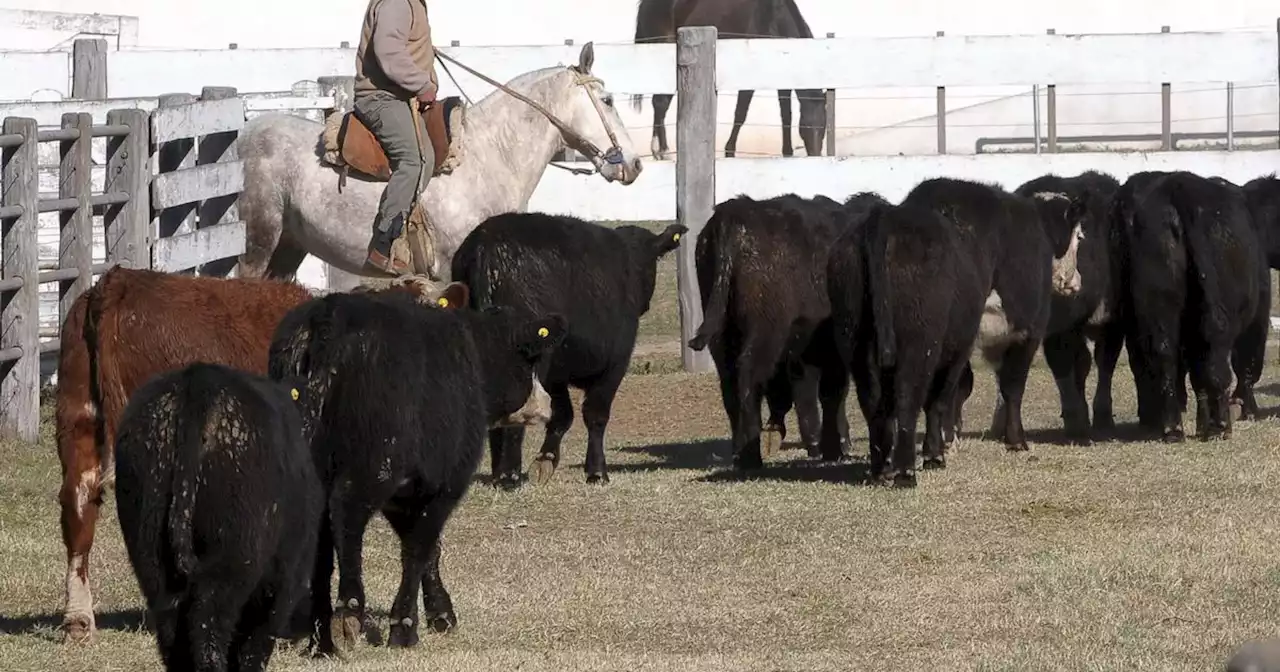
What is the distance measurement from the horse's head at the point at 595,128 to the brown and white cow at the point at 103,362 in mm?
6464

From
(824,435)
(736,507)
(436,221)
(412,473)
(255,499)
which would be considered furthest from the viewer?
(436,221)

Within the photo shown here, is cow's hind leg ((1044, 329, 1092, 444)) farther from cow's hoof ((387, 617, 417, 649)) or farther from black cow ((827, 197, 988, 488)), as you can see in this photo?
cow's hoof ((387, 617, 417, 649))

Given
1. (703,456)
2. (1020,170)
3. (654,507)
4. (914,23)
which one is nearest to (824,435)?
(703,456)

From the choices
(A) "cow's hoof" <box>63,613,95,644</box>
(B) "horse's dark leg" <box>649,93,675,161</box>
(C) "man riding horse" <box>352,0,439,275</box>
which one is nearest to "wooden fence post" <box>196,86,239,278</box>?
(C) "man riding horse" <box>352,0,439,275</box>

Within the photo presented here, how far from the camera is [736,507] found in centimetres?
1009

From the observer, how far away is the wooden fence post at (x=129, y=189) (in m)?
13.0

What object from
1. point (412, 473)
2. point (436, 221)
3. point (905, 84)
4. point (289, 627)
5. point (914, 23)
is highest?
point (914, 23)

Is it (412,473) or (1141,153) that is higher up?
(1141,153)

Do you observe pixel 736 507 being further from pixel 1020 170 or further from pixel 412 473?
pixel 1020 170

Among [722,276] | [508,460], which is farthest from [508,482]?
[722,276]

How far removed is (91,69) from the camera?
57.9 ft

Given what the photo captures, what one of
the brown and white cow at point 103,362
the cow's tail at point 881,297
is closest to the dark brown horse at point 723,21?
the cow's tail at point 881,297

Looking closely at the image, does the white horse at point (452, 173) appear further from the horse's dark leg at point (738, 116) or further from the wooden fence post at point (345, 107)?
the horse's dark leg at point (738, 116)

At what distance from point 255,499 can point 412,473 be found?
999 mm
